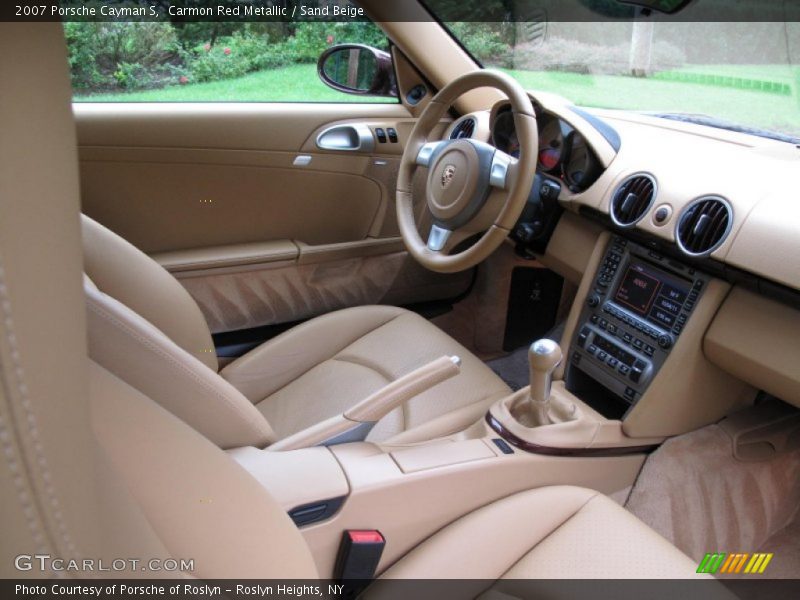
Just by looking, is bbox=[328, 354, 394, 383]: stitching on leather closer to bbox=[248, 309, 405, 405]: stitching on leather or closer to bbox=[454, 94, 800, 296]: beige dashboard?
bbox=[248, 309, 405, 405]: stitching on leather

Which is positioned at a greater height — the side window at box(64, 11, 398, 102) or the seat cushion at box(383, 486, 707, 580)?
the side window at box(64, 11, 398, 102)

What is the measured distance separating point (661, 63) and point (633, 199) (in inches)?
27.3

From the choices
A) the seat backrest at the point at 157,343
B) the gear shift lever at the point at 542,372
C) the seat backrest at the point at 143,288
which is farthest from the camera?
the gear shift lever at the point at 542,372

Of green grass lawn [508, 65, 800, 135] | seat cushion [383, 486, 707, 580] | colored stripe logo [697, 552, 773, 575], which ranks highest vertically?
green grass lawn [508, 65, 800, 135]

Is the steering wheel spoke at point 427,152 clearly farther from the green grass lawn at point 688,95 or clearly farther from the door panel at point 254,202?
the door panel at point 254,202

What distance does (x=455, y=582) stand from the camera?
1.08m

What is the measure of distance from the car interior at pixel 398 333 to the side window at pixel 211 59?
6cm

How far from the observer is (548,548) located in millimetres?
1143

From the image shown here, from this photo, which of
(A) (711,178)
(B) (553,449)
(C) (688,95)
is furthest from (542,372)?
(C) (688,95)

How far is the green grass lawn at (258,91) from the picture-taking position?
204 centimetres

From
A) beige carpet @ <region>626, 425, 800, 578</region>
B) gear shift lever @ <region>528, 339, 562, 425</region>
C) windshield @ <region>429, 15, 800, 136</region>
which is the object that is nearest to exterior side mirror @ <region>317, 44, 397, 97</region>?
windshield @ <region>429, 15, 800, 136</region>

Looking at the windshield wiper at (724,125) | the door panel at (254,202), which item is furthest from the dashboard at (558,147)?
the door panel at (254,202)

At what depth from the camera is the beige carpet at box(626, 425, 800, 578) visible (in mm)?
1527

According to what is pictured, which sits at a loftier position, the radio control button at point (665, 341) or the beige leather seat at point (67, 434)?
the beige leather seat at point (67, 434)
